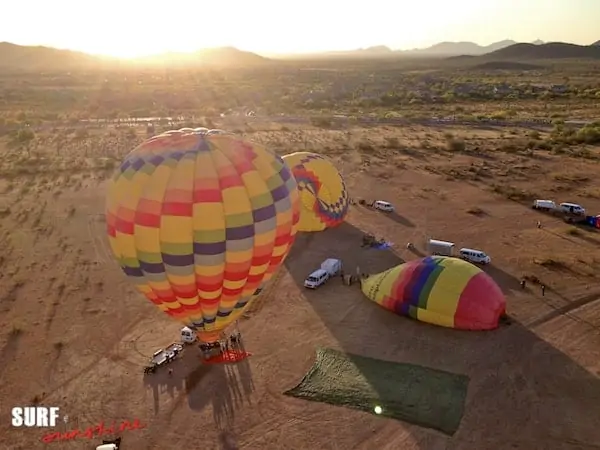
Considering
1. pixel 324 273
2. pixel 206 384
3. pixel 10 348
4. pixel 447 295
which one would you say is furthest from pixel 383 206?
pixel 10 348

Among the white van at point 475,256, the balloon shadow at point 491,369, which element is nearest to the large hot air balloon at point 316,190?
the balloon shadow at point 491,369

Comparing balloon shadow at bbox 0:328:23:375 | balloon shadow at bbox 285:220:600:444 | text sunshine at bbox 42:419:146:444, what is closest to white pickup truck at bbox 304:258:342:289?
balloon shadow at bbox 285:220:600:444

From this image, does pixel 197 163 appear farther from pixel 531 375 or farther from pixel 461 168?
pixel 461 168

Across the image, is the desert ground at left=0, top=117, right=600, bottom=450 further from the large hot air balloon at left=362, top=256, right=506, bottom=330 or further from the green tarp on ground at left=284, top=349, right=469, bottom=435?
the large hot air balloon at left=362, top=256, right=506, bottom=330

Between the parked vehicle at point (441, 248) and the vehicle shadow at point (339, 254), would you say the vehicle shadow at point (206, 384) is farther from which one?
the parked vehicle at point (441, 248)

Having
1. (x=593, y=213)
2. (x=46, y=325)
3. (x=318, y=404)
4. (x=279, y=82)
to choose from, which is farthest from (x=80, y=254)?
(x=279, y=82)

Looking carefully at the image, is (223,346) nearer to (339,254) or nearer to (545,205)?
(339,254)
